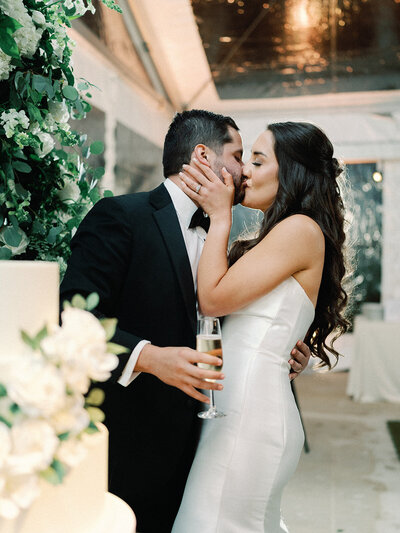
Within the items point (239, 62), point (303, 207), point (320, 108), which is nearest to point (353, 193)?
point (320, 108)

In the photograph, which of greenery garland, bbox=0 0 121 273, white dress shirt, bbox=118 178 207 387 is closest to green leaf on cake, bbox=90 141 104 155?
greenery garland, bbox=0 0 121 273

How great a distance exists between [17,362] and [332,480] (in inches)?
142

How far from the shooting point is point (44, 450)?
0.79 metres

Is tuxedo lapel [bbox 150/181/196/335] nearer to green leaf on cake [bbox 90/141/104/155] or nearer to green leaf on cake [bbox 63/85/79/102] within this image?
green leaf on cake [bbox 90/141/104/155]

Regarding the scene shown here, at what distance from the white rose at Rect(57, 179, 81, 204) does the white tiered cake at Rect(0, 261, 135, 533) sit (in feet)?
2.51

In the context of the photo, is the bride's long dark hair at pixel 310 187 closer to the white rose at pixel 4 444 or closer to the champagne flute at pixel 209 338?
the champagne flute at pixel 209 338

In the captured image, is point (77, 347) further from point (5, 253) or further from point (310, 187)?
point (310, 187)

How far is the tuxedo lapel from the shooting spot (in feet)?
5.59

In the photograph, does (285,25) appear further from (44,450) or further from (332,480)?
(44,450)

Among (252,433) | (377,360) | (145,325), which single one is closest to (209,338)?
(145,325)

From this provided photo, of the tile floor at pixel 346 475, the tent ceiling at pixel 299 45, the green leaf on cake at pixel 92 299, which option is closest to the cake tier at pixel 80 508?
the green leaf on cake at pixel 92 299

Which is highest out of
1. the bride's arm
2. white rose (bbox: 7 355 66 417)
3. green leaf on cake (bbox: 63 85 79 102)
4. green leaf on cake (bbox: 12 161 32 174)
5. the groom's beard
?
green leaf on cake (bbox: 63 85 79 102)

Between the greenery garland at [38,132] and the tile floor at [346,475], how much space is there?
2.32m

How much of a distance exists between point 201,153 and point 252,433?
2.81ft
